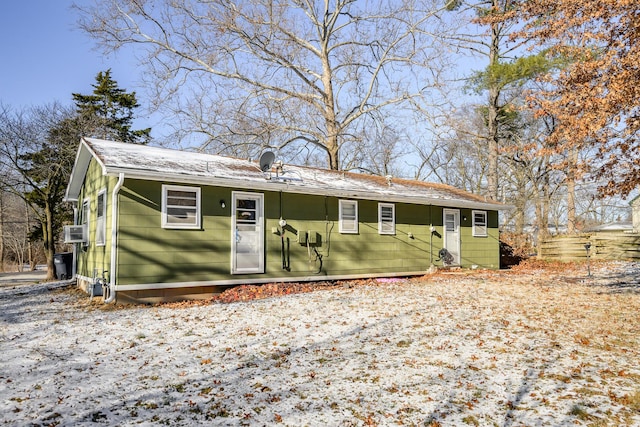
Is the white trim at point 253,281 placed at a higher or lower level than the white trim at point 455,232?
lower

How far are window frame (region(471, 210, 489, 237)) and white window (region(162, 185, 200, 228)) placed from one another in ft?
33.1

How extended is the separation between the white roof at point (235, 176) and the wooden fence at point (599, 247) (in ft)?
16.7

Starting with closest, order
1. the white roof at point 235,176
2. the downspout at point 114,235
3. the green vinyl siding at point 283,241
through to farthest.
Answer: the downspout at point 114,235 → the green vinyl siding at point 283,241 → the white roof at point 235,176

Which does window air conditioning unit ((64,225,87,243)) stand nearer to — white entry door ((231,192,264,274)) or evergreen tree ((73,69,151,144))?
white entry door ((231,192,264,274))

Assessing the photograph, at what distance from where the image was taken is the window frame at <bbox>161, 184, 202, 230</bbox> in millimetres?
9188

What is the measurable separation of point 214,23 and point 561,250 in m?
17.7

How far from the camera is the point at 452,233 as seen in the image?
1474 centimetres

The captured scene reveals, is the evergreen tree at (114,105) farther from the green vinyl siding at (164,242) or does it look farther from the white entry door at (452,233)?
the white entry door at (452,233)

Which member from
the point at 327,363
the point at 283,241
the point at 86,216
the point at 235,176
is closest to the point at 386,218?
the point at 283,241

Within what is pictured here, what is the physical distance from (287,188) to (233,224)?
1.66 metres

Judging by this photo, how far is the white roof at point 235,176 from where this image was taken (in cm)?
912

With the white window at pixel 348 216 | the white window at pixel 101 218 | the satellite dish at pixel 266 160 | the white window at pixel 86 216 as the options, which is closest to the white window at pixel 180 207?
the white window at pixel 101 218

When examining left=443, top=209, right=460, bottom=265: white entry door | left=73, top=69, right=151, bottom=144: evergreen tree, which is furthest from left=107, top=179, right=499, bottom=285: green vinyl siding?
left=73, top=69, right=151, bottom=144: evergreen tree

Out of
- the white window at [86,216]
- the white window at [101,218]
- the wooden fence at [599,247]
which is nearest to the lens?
the white window at [101,218]
